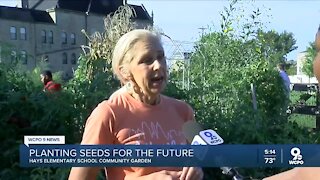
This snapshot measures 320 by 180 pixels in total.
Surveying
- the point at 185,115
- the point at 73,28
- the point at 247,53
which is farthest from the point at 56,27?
the point at 185,115

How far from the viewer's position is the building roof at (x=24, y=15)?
46375 mm

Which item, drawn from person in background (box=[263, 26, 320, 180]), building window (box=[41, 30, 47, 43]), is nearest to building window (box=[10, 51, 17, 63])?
person in background (box=[263, 26, 320, 180])

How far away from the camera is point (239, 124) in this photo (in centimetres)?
371

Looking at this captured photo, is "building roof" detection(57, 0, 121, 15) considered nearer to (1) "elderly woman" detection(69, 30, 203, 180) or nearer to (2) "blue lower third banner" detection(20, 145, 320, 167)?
(1) "elderly woman" detection(69, 30, 203, 180)

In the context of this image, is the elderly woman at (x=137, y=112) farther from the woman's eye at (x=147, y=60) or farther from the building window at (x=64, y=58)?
the building window at (x=64, y=58)

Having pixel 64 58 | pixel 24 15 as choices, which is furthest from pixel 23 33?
pixel 64 58

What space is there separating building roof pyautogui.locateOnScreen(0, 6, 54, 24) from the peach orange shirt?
4636 cm

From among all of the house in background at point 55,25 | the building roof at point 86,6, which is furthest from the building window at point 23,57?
the building roof at point 86,6

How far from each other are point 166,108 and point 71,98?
6.49ft

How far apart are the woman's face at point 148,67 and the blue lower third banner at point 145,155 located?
0.20 metres

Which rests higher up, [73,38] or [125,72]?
[73,38]

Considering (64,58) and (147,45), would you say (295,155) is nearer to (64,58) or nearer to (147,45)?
(147,45)

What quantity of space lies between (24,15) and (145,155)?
48.8m

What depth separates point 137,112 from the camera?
1570 mm
